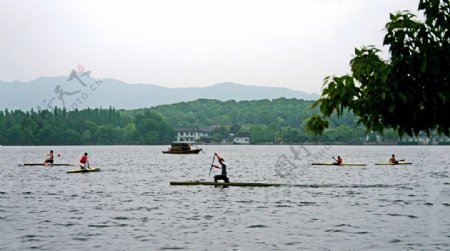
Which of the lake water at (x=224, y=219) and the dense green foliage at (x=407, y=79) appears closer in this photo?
the dense green foliage at (x=407, y=79)

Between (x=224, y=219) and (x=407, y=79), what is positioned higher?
(x=407, y=79)

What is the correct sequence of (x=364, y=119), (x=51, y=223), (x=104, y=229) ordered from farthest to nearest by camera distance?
(x=51, y=223)
(x=104, y=229)
(x=364, y=119)

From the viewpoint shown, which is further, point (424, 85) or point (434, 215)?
point (434, 215)

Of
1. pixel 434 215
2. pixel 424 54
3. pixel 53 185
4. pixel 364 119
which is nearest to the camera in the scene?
pixel 424 54

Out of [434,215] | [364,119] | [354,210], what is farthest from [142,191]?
[364,119]

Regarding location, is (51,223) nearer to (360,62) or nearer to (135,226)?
(135,226)

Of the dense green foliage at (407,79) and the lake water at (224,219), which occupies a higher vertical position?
the dense green foliage at (407,79)

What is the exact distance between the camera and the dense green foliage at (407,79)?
9180mm

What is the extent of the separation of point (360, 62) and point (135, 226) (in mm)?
27848

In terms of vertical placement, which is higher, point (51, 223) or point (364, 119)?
point (364, 119)

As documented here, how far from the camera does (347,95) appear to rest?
955 centimetres

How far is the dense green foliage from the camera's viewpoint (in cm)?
918

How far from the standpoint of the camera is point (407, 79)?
30.5ft

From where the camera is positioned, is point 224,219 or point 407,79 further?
point 224,219
